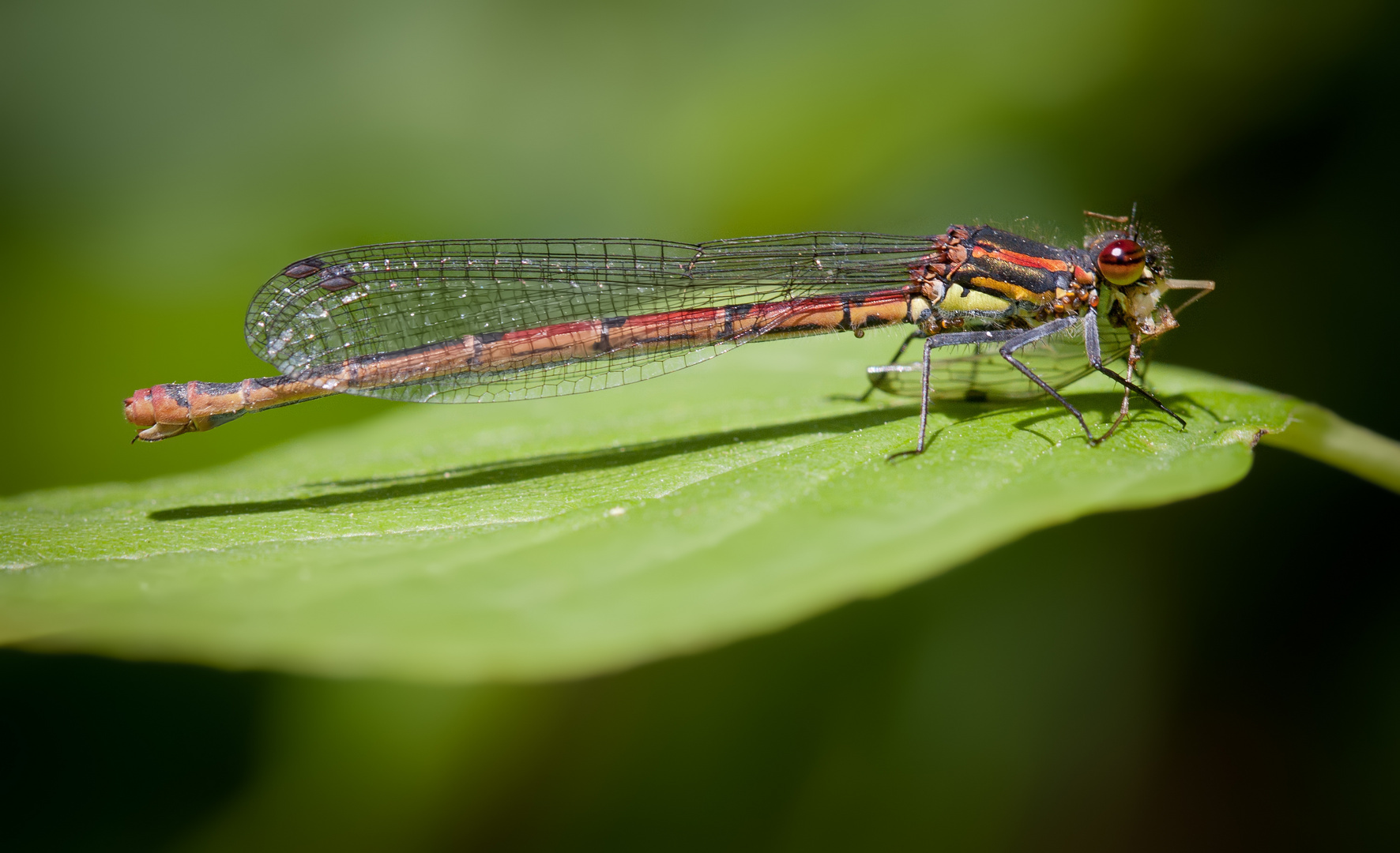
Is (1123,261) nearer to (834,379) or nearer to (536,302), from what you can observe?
(834,379)

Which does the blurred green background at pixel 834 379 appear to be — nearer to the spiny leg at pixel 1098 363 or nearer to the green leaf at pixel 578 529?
the spiny leg at pixel 1098 363

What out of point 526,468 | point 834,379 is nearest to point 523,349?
point 526,468

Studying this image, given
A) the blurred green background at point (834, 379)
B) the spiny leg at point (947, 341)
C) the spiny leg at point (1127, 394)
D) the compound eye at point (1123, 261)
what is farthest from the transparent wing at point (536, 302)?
the blurred green background at point (834, 379)

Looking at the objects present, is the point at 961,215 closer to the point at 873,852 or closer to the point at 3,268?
the point at 873,852

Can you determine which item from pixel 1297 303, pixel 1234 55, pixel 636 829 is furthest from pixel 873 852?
pixel 1234 55

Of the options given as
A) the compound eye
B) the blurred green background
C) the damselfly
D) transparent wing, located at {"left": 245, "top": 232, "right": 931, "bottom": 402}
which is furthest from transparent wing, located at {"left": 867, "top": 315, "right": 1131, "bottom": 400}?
the blurred green background
